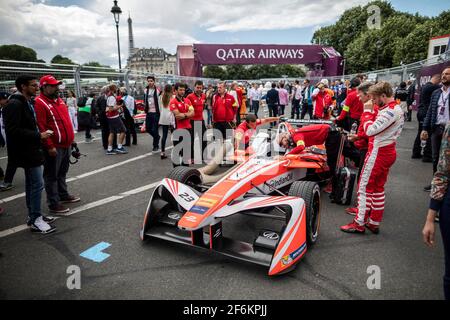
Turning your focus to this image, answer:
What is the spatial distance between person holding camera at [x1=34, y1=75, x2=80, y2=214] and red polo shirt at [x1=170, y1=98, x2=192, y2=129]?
2.30 m

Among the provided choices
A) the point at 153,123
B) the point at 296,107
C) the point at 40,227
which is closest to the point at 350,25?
the point at 296,107

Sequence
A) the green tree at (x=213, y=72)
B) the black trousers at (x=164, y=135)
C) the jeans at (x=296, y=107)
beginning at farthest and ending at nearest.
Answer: the green tree at (x=213, y=72) < the jeans at (x=296, y=107) < the black trousers at (x=164, y=135)

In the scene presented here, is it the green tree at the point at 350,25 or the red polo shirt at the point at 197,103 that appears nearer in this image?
the red polo shirt at the point at 197,103

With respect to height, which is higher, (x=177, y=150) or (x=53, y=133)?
(x=53, y=133)

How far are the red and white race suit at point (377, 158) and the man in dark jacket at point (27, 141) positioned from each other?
396 centimetres

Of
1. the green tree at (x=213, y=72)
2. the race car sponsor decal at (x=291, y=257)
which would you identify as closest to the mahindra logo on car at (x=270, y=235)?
the race car sponsor decal at (x=291, y=257)

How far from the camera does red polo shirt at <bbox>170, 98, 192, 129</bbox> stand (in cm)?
625

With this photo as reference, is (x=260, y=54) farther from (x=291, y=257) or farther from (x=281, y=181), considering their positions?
(x=291, y=257)

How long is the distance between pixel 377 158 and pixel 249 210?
167cm

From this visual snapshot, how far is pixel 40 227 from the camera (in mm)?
3740

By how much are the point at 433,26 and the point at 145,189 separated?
47047 millimetres

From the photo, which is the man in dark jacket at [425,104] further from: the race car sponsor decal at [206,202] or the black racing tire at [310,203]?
the race car sponsor decal at [206,202]

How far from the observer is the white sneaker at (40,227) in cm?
374

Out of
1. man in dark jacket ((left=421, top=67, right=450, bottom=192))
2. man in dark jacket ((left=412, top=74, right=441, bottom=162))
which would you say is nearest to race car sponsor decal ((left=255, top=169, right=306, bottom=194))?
man in dark jacket ((left=421, top=67, right=450, bottom=192))
